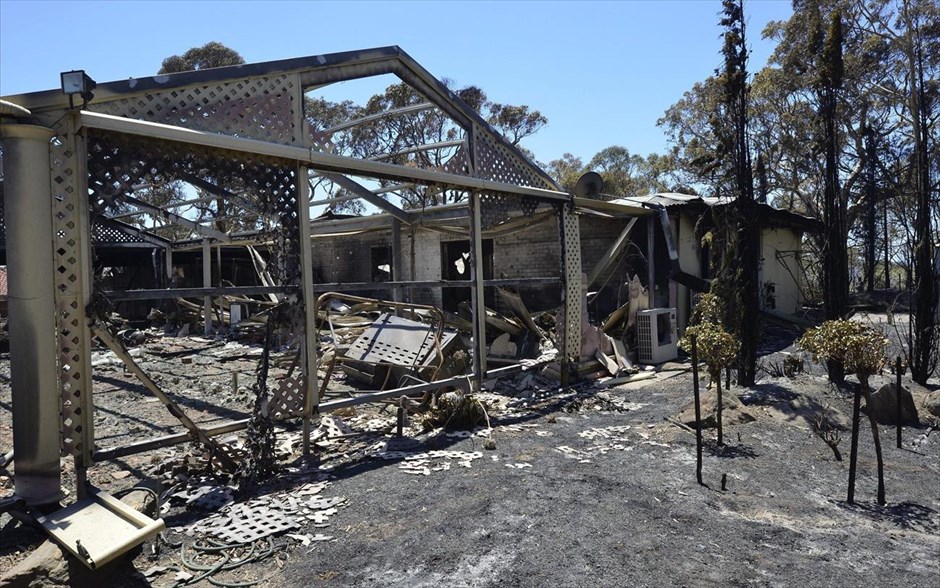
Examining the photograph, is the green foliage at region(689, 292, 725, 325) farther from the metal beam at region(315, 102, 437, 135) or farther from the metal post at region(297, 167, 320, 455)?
the metal post at region(297, 167, 320, 455)

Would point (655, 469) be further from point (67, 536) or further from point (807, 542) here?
point (67, 536)

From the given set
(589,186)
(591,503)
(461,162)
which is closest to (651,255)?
(589,186)

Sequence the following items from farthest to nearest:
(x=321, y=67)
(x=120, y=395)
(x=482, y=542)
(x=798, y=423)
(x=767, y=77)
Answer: (x=767, y=77), (x=120, y=395), (x=798, y=423), (x=321, y=67), (x=482, y=542)

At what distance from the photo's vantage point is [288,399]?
504 centimetres

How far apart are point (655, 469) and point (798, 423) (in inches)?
81.2

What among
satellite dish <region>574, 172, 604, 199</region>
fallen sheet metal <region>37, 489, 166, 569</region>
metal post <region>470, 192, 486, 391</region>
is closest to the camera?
fallen sheet metal <region>37, 489, 166, 569</region>

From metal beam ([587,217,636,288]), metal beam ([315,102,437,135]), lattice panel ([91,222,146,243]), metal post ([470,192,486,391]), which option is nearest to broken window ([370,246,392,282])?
lattice panel ([91,222,146,243])

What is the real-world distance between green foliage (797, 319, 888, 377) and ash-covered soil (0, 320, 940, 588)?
0.87m

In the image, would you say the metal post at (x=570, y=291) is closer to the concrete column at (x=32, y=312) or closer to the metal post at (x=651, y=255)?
the metal post at (x=651, y=255)

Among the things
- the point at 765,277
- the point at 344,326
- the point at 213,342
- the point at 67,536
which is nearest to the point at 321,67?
the point at 67,536

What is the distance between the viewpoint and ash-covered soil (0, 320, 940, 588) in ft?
10.1

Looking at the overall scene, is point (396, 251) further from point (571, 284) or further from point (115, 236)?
point (115, 236)

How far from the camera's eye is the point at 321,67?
5.29 meters

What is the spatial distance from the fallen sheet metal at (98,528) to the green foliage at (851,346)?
4472mm
